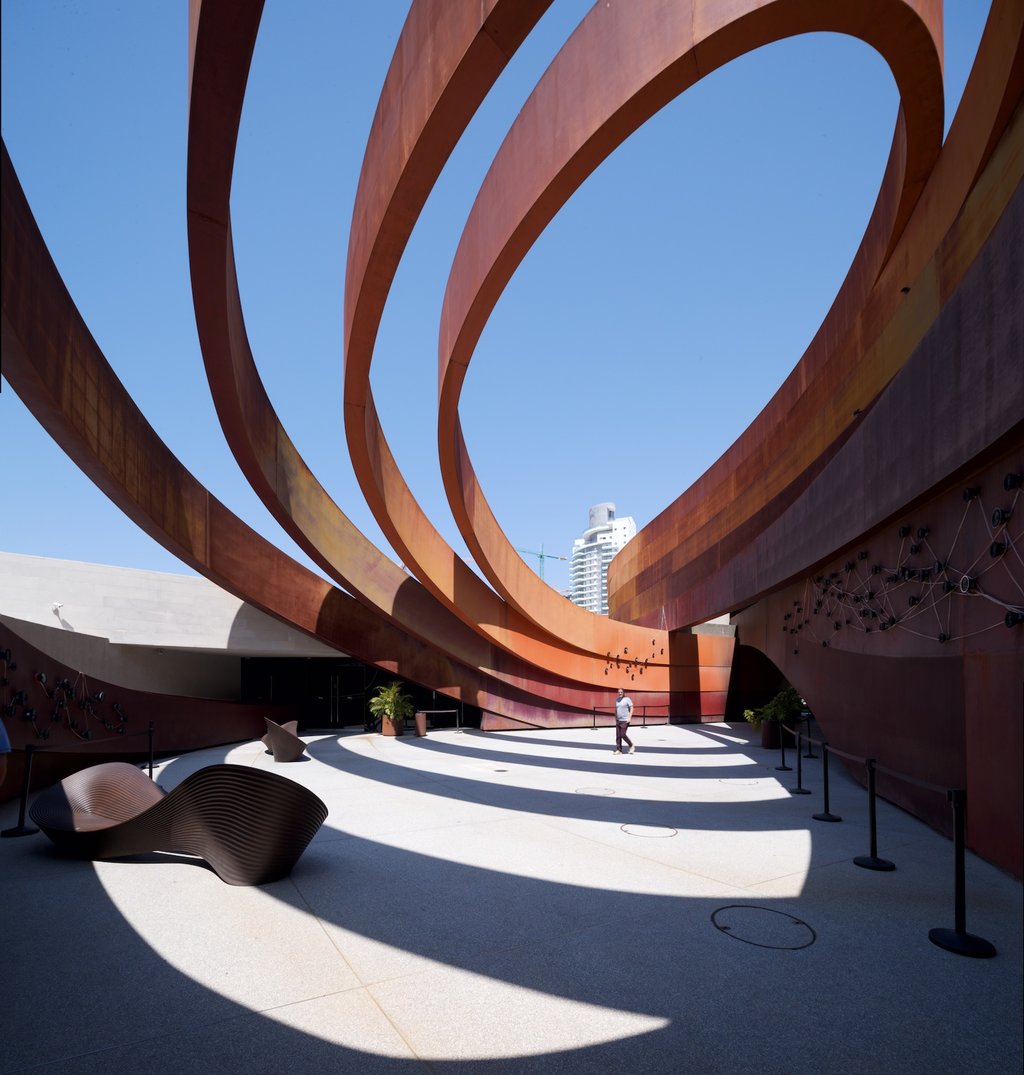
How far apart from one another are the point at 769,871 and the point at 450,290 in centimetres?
874

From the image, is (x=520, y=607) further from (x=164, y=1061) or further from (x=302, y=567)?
(x=164, y=1061)

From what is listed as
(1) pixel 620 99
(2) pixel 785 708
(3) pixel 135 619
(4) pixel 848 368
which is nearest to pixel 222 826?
(1) pixel 620 99

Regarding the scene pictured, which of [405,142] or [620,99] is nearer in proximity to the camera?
[620,99]

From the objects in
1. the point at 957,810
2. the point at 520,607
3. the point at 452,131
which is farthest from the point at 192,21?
the point at 520,607

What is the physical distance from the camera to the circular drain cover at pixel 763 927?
189 inches

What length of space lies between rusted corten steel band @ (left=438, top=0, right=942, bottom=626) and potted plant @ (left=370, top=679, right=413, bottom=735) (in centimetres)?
1153

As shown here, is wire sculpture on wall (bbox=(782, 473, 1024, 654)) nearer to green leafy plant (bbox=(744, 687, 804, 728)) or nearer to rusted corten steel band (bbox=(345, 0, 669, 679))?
green leafy plant (bbox=(744, 687, 804, 728))

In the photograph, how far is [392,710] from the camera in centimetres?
2005

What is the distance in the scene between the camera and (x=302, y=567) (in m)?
18.0

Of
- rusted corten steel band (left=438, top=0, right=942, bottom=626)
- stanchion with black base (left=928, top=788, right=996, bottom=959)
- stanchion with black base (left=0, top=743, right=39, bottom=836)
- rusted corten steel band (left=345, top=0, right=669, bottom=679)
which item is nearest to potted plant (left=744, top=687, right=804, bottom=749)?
rusted corten steel band (left=438, top=0, right=942, bottom=626)

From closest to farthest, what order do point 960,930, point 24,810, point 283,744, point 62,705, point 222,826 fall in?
point 960,930 < point 222,826 < point 24,810 < point 62,705 < point 283,744

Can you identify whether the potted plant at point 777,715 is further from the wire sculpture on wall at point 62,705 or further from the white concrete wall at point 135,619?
the wire sculpture on wall at point 62,705

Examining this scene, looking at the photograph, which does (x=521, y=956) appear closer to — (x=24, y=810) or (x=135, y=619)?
(x=24, y=810)

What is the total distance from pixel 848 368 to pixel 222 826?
11.9 metres
